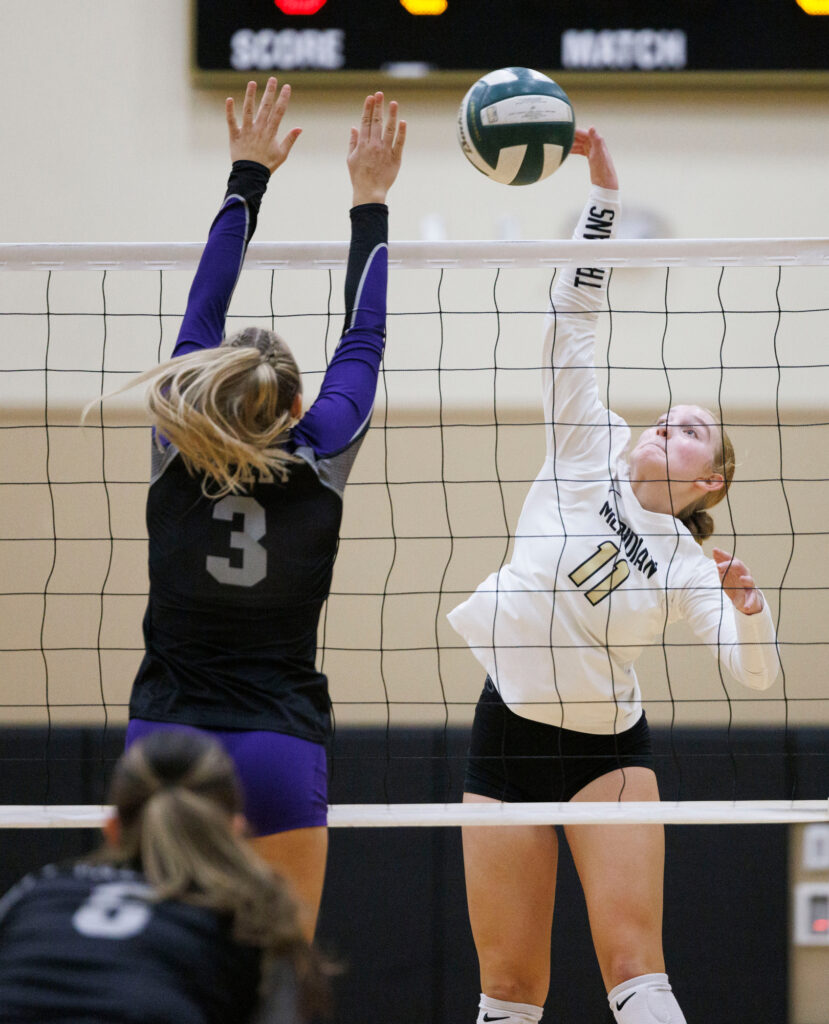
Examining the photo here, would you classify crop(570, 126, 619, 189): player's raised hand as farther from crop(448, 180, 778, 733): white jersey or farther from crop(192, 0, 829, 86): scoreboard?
crop(192, 0, 829, 86): scoreboard

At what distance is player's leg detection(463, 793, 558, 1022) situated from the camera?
262cm

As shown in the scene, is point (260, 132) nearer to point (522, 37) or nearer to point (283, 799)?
point (283, 799)

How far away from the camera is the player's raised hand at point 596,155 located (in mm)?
2652

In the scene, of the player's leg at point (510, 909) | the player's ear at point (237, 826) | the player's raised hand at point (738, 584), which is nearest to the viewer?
the player's ear at point (237, 826)

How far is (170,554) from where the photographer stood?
1.89m

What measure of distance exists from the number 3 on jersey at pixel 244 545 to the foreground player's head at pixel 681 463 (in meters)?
1.21

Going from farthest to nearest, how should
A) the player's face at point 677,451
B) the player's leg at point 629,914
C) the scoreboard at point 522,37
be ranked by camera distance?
1. the scoreboard at point 522,37
2. the player's face at point 677,451
3. the player's leg at point 629,914

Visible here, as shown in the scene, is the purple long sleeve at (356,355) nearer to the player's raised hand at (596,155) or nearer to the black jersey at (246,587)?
the black jersey at (246,587)

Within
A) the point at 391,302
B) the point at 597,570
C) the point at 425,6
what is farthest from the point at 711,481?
the point at 425,6

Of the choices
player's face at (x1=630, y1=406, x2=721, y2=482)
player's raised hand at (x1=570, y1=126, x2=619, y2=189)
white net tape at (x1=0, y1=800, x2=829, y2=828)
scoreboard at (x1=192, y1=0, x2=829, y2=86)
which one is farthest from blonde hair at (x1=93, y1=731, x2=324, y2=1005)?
scoreboard at (x1=192, y1=0, x2=829, y2=86)

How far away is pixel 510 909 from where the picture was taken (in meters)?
2.62

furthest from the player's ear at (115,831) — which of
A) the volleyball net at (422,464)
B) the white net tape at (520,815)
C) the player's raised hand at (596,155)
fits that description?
the volleyball net at (422,464)

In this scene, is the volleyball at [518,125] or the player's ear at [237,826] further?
the volleyball at [518,125]

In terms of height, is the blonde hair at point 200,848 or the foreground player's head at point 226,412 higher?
the foreground player's head at point 226,412
